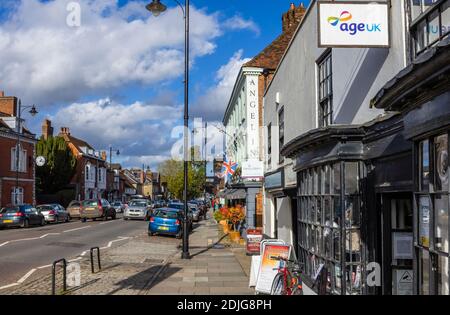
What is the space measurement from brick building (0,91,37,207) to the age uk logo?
39.2 meters

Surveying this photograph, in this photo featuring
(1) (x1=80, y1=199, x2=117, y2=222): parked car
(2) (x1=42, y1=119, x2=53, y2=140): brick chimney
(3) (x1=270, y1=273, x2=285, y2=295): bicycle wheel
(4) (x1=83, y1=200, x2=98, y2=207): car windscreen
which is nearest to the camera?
(3) (x1=270, y1=273, x2=285, y2=295): bicycle wheel

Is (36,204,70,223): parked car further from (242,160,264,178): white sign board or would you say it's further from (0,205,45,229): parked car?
(242,160,264,178): white sign board

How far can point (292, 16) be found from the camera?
92.2 ft

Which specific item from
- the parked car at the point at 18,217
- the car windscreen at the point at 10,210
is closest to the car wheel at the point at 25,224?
the parked car at the point at 18,217

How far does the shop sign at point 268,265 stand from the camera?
29.9ft

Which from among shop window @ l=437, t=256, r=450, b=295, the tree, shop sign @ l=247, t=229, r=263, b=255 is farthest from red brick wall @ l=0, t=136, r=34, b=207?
shop window @ l=437, t=256, r=450, b=295

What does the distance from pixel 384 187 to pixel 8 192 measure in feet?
139

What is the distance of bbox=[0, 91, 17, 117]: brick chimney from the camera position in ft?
163

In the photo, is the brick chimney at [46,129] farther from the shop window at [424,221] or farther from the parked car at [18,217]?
the shop window at [424,221]

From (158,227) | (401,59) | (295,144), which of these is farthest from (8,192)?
(401,59)

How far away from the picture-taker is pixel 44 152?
5109cm

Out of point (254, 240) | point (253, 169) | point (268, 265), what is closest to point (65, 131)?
point (253, 169)

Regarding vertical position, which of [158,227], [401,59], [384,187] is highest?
[401,59]
